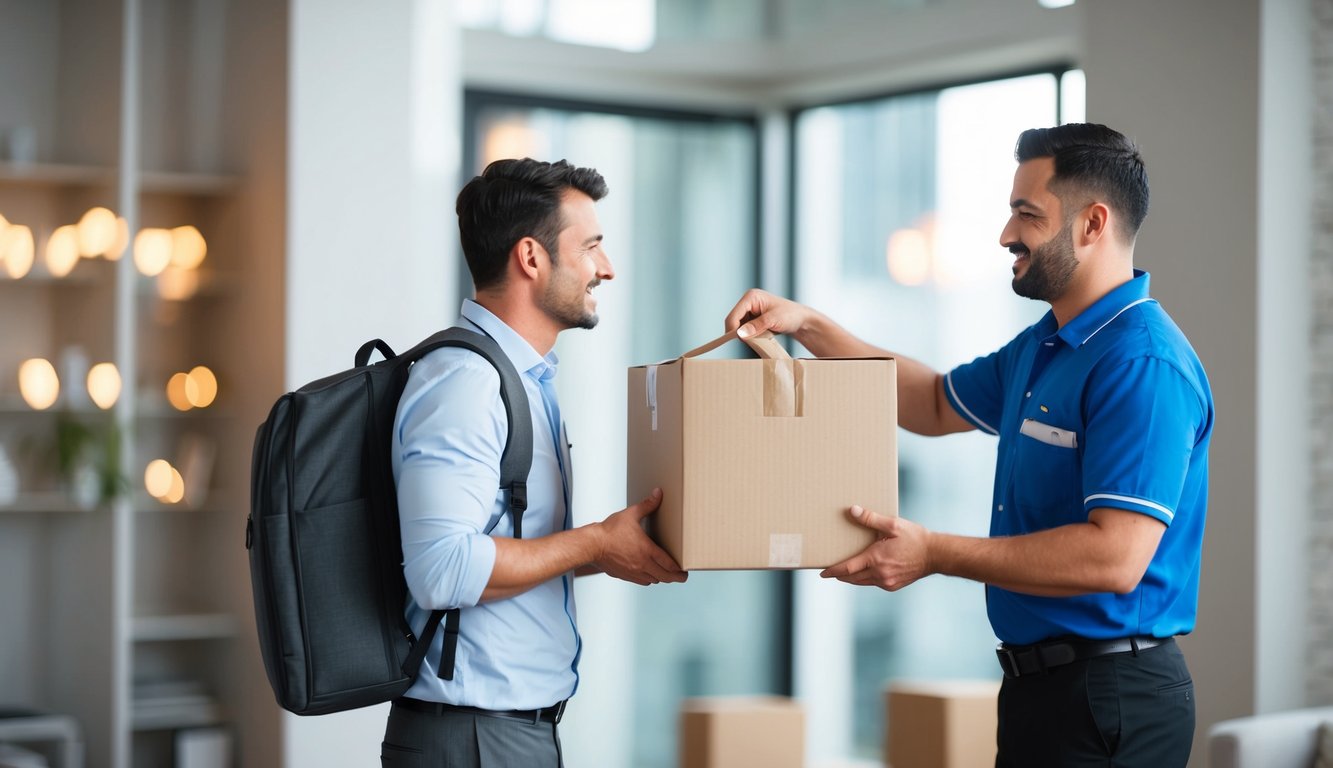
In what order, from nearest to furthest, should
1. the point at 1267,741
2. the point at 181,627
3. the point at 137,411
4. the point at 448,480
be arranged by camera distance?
1. the point at 448,480
2. the point at 1267,741
3. the point at 181,627
4. the point at 137,411

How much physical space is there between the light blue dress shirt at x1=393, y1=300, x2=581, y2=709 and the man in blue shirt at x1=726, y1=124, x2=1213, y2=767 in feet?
1.28

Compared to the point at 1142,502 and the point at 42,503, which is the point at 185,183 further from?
the point at 1142,502

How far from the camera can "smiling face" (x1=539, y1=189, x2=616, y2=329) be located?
2.01 metres

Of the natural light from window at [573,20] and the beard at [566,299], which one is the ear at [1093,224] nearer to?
the beard at [566,299]

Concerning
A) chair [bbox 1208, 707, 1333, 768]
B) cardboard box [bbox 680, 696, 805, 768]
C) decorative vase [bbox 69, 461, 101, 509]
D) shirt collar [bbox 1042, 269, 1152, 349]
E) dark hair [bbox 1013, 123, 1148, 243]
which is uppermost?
dark hair [bbox 1013, 123, 1148, 243]

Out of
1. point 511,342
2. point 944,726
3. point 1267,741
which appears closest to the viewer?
point 511,342

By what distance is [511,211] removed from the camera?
199 centimetres

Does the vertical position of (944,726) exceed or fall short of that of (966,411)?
it falls short

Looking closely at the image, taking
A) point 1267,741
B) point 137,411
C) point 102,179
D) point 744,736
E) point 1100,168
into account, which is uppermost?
point 102,179

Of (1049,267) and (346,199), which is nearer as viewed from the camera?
(1049,267)

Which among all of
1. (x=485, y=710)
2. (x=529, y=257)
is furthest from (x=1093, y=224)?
(x=485, y=710)

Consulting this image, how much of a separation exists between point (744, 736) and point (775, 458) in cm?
252

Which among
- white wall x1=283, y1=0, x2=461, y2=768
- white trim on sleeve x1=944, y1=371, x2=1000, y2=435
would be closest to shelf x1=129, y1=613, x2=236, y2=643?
white wall x1=283, y1=0, x2=461, y2=768

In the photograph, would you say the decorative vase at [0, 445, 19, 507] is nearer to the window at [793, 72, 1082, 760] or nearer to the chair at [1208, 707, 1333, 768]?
the window at [793, 72, 1082, 760]
